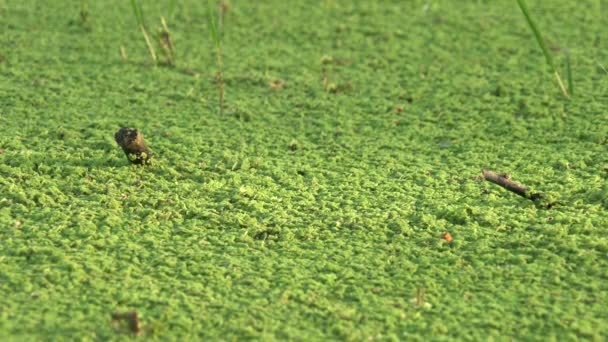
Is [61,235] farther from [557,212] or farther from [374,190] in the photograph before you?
[557,212]

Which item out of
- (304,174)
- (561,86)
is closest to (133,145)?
(304,174)

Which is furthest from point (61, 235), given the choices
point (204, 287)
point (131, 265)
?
Answer: point (204, 287)

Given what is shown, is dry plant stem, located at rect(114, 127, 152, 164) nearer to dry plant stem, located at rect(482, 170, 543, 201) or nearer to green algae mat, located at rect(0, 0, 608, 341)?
green algae mat, located at rect(0, 0, 608, 341)

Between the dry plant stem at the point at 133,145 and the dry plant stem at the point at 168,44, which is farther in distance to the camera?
the dry plant stem at the point at 168,44

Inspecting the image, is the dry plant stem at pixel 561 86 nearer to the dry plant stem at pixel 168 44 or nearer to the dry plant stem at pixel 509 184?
the dry plant stem at pixel 509 184

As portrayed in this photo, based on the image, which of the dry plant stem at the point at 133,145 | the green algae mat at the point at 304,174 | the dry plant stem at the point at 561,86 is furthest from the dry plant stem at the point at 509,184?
the dry plant stem at the point at 133,145

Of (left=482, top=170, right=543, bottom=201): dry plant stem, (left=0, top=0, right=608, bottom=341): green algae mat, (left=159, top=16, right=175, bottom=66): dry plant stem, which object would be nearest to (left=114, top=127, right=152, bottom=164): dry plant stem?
(left=0, top=0, right=608, bottom=341): green algae mat
